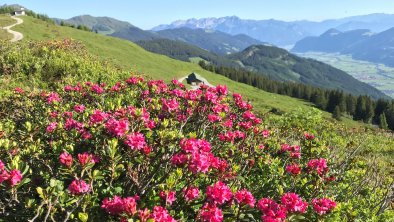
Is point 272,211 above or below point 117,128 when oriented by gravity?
below

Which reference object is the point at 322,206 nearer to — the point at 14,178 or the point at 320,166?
the point at 320,166

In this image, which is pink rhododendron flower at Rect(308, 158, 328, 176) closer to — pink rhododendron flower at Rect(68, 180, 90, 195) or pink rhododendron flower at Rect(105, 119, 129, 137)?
pink rhododendron flower at Rect(105, 119, 129, 137)

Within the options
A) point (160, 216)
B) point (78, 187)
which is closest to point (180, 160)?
point (160, 216)

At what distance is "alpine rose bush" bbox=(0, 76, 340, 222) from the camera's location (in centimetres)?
445

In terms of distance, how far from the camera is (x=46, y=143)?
6914 mm

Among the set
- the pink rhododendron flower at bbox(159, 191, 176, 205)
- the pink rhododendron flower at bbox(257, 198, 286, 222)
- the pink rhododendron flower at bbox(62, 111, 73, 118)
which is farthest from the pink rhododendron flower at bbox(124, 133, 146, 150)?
the pink rhododendron flower at bbox(62, 111, 73, 118)

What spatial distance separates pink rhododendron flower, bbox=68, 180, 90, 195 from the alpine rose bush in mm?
12

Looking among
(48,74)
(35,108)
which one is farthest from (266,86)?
(35,108)

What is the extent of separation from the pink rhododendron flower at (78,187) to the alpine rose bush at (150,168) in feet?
0.04

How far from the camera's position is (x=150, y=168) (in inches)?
251

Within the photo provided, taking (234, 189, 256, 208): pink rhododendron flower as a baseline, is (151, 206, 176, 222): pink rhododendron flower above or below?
above

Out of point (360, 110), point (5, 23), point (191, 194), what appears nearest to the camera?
point (191, 194)

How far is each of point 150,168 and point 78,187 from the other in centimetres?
216

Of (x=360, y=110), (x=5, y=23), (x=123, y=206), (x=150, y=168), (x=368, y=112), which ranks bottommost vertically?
(x=368, y=112)
